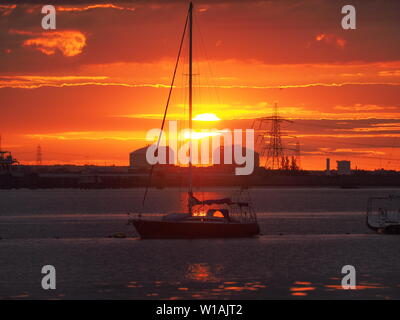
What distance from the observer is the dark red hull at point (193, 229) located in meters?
69.4

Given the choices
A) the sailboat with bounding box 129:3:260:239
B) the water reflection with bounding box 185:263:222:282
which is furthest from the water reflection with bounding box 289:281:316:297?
the sailboat with bounding box 129:3:260:239

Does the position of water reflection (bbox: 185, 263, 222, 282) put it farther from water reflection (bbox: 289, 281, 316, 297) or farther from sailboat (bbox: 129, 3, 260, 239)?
sailboat (bbox: 129, 3, 260, 239)

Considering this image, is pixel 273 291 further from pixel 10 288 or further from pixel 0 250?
pixel 0 250

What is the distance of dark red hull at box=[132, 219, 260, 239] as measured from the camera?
69.4 metres

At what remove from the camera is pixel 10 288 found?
44688 millimetres

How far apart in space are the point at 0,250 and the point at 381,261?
110 feet

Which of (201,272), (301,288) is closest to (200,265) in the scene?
(201,272)

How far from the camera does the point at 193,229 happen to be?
6912 cm

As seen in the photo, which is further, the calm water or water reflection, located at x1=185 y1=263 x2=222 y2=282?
water reflection, located at x1=185 y1=263 x2=222 y2=282

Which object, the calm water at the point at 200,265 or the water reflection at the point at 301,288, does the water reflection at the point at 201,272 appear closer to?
the calm water at the point at 200,265

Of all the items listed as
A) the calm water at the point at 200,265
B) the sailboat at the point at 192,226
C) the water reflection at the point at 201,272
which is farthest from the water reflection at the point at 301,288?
the sailboat at the point at 192,226

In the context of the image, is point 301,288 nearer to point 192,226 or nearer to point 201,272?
point 201,272

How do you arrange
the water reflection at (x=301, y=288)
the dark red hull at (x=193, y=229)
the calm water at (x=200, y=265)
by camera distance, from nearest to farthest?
1. the water reflection at (x=301, y=288)
2. the calm water at (x=200, y=265)
3. the dark red hull at (x=193, y=229)

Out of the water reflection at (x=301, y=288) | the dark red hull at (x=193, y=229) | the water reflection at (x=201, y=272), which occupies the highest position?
the dark red hull at (x=193, y=229)
